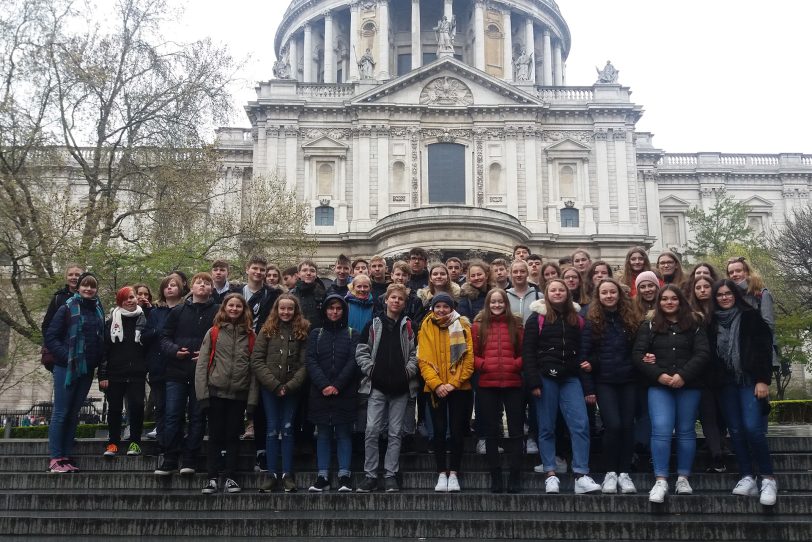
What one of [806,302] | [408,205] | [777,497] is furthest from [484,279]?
[408,205]

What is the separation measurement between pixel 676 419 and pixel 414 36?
48472mm

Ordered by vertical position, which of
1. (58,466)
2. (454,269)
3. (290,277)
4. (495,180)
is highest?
→ (495,180)

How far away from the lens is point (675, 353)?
7.87 metres

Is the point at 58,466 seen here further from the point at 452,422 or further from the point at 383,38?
the point at 383,38

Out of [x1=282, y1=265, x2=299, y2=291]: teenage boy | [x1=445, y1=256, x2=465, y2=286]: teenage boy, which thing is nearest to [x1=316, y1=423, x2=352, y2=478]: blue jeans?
[x1=282, y1=265, x2=299, y2=291]: teenage boy

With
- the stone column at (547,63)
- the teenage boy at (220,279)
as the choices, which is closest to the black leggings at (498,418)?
the teenage boy at (220,279)

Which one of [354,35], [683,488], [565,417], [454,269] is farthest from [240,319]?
[354,35]

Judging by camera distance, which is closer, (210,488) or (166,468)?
(210,488)

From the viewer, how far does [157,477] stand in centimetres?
854

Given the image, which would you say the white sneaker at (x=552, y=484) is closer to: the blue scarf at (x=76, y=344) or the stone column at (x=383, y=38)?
the blue scarf at (x=76, y=344)

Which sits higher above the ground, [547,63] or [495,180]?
[547,63]

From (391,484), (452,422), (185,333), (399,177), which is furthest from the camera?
(399,177)

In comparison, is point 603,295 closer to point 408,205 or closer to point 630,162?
point 408,205

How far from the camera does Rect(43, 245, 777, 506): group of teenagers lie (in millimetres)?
7855
